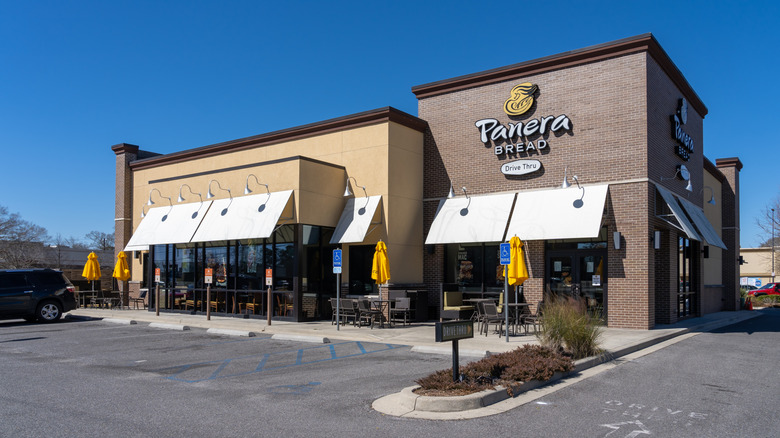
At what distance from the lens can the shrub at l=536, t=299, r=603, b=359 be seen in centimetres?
1102

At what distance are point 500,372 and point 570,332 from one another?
257 cm

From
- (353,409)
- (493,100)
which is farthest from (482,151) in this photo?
(353,409)

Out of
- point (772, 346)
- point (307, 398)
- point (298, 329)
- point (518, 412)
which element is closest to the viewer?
point (518, 412)

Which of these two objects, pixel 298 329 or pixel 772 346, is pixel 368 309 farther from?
pixel 772 346

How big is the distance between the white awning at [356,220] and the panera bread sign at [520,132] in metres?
4.28

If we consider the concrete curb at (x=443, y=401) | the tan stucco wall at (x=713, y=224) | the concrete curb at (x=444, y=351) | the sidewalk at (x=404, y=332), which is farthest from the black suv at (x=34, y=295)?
the tan stucco wall at (x=713, y=224)

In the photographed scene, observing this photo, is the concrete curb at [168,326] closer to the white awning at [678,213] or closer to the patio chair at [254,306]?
the patio chair at [254,306]

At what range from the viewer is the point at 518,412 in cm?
753

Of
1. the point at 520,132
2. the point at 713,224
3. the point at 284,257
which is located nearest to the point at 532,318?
the point at 520,132

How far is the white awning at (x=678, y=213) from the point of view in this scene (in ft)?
57.6

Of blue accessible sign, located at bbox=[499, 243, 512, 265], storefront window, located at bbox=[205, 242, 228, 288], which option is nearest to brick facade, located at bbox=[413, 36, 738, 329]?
blue accessible sign, located at bbox=[499, 243, 512, 265]

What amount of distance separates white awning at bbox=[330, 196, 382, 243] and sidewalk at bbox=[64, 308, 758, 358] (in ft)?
9.20

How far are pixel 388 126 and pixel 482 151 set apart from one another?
3270 mm

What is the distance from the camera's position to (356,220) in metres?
19.6
